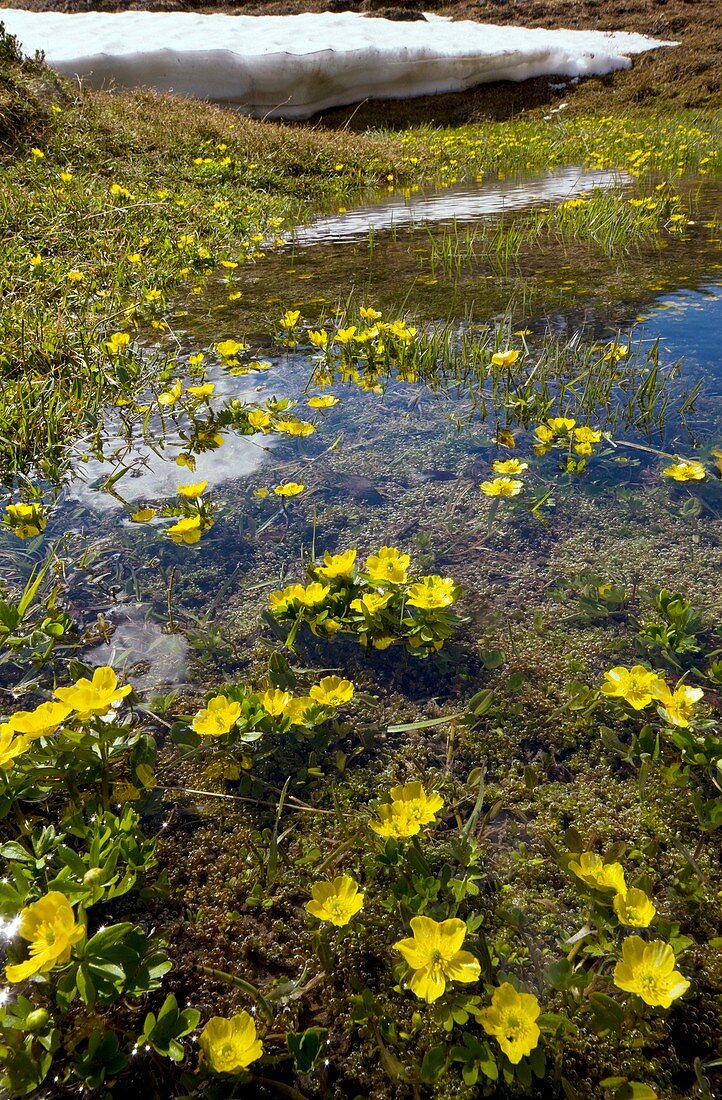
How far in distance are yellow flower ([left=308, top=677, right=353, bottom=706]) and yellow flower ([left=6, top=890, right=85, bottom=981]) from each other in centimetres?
60

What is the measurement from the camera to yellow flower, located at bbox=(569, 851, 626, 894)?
44.1 inches

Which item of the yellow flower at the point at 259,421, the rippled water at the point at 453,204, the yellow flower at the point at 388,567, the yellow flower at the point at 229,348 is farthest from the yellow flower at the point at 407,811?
the rippled water at the point at 453,204

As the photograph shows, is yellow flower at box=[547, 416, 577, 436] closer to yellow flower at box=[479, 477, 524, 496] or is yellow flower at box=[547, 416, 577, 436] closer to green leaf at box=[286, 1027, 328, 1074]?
yellow flower at box=[479, 477, 524, 496]

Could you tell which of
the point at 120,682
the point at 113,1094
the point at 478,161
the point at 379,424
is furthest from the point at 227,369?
the point at 478,161

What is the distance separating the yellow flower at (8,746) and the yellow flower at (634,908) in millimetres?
1094

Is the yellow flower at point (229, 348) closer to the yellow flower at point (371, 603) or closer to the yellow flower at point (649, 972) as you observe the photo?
the yellow flower at point (371, 603)

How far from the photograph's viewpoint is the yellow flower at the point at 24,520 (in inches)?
82.1

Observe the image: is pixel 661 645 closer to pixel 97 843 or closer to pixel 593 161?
pixel 97 843

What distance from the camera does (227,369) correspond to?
→ 3273 mm

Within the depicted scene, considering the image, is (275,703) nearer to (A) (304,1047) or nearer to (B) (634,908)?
(A) (304,1047)

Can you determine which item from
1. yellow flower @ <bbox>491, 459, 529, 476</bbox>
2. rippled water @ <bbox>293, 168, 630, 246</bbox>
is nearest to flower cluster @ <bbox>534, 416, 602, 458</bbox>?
yellow flower @ <bbox>491, 459, 529, 476</bbox>

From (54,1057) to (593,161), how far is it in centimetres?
1135

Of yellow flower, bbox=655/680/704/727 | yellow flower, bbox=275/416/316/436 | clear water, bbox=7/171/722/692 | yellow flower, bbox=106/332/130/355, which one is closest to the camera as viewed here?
yellow flower, bbox=655/680/704/727

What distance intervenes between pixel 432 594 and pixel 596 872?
0.72 metres
